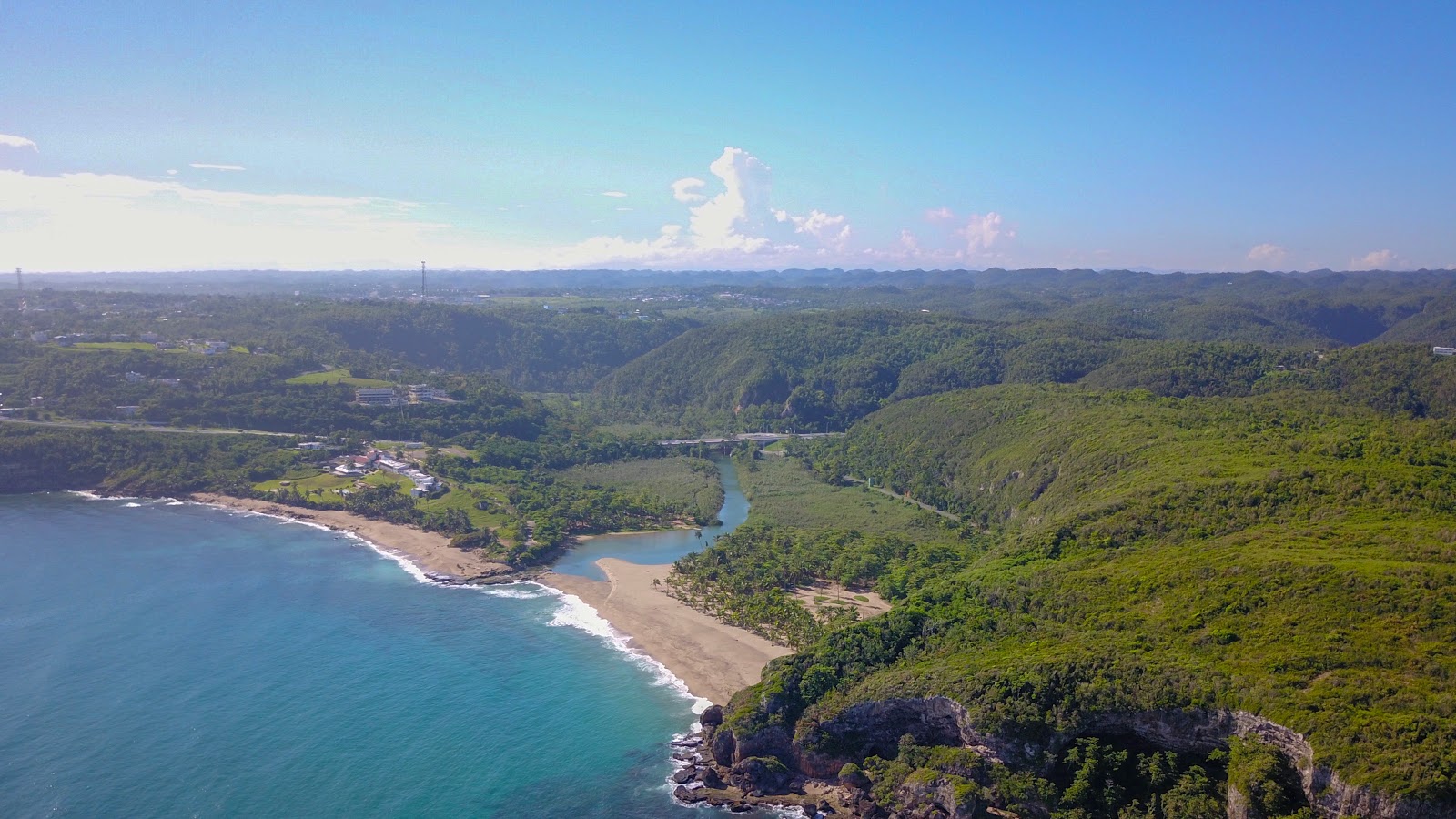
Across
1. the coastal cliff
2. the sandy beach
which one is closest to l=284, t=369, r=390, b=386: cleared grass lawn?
the sandy beach

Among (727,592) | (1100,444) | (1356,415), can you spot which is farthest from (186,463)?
(1356,415)

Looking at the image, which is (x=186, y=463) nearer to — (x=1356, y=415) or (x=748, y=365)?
(x=748, y=365)

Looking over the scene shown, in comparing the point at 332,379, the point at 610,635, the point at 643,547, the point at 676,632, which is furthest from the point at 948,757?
the point at 332,379

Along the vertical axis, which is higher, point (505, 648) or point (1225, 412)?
point (1225, 412)

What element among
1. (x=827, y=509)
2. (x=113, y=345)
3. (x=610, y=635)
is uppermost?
(x=113, y=345)

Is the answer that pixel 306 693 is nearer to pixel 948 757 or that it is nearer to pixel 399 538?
pixel 399 538
